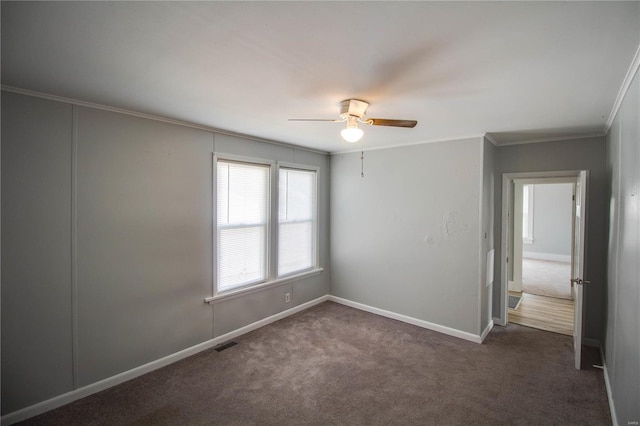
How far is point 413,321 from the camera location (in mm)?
4246

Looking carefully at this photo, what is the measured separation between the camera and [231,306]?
3.76 m

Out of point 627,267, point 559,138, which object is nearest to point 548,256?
point 559,138

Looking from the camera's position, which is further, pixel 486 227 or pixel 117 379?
pixel 486 227

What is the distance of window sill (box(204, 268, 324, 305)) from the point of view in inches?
140

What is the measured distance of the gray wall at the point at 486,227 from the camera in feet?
12.2

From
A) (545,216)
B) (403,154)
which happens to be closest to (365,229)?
(403,154)

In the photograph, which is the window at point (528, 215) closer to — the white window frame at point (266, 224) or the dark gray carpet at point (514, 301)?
the dark gray carpet at point (514, 301)

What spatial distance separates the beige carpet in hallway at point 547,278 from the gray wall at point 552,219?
44 centimetres

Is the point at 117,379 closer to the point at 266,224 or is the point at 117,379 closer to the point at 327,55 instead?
the point at 266,224

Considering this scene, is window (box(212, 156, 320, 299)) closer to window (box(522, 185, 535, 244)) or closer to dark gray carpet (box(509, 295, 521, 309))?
dark gray carpet (box(509, 295, 521, 309))

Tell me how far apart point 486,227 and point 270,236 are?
9.20 feet

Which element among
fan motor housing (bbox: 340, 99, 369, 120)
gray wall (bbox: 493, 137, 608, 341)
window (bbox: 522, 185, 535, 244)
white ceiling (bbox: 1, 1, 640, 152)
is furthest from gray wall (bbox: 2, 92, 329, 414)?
window (bbox: 522, 185, 535, 244)

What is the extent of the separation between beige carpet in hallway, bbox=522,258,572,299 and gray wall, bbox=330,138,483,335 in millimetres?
2990

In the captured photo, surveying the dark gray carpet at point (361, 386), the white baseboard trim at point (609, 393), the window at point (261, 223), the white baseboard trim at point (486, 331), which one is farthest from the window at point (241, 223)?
the white baseboard trim at point (609, 393)
